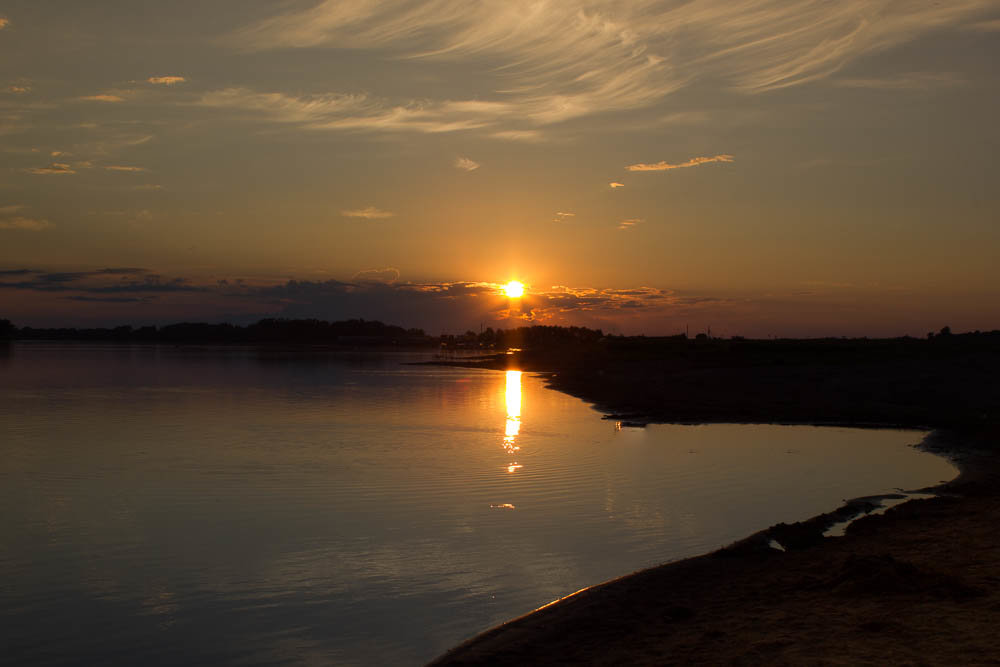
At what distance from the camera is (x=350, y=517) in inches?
660

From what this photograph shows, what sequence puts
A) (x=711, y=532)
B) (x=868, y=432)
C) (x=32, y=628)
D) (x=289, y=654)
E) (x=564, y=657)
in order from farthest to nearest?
1. (x=868, y=432)
2. (x=711, y=532)
3. (x=32, y=628)
4. (x=289, y=654)
5. (x=564, y=657)

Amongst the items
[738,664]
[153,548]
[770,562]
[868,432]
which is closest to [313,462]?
[153,548]

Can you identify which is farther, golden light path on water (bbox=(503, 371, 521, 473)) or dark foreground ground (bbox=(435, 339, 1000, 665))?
golden light path on water (bbox=(503, 371, 521, 473))

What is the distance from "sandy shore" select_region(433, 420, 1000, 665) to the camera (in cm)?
820

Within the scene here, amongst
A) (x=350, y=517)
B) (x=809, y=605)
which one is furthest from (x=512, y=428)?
(x=809, y=605)

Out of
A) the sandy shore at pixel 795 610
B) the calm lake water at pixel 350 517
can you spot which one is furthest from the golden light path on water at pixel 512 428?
the sandy shore at pixel 795 610

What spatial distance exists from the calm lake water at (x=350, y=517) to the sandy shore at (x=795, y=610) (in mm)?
1090

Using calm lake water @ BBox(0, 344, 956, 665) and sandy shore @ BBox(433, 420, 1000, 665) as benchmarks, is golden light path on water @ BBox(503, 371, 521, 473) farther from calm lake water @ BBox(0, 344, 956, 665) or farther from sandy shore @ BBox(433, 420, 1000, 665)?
sandy shore @ BBox(433, 420, 1000, 665)

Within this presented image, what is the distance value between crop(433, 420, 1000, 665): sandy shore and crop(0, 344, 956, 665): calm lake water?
3.58ft

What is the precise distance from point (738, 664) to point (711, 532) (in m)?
7.57

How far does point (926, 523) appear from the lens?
14031mm

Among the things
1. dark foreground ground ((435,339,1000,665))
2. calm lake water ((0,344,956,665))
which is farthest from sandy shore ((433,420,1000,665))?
calm lake water ((0,344,956,665))

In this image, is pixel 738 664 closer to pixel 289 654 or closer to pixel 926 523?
pixel 289 654

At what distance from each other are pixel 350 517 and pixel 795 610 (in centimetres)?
976
